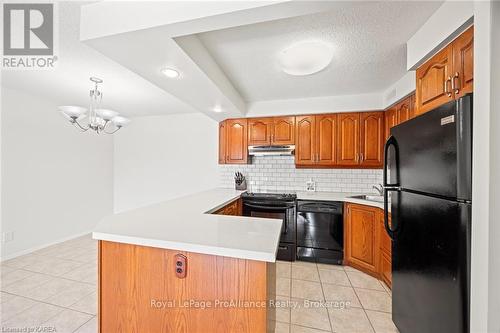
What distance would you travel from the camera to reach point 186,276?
1.17 m

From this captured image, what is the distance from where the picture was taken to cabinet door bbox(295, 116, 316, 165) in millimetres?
3293

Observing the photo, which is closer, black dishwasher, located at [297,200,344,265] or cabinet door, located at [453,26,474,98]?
cabinet door, located at [453,26,474,98]

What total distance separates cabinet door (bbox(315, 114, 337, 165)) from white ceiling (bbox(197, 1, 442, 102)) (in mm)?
510

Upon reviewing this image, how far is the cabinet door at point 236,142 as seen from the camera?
11.7 ft

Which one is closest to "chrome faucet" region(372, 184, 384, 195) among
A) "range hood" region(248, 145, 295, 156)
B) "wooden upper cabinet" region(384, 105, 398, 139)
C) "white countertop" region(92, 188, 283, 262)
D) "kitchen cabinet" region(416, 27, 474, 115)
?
"wooden upper cabinet" region(384, 105, 398, 139)

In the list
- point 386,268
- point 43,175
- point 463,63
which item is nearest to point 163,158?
point 43,175

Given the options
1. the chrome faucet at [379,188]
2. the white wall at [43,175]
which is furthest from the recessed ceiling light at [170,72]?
the chrome faucet at [379,188]

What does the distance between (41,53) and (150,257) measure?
2.22 meters

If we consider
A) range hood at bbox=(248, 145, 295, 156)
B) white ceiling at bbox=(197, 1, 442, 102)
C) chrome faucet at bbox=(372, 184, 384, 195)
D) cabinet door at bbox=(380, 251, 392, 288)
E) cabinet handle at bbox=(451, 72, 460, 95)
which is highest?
white ceiling at bbox=(197, 1, 442, 102)

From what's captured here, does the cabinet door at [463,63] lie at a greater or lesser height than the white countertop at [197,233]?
greater

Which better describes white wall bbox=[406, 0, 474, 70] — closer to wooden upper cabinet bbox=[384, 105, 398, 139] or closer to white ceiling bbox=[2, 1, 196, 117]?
wooden upper cabinet bbox=[384, 105, 398, 139]

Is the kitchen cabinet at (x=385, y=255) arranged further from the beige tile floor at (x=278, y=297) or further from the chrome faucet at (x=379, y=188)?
the chrome faucet at (x=379, y=188)

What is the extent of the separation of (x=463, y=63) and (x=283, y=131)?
226 centimetres

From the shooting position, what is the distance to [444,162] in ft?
3.51
